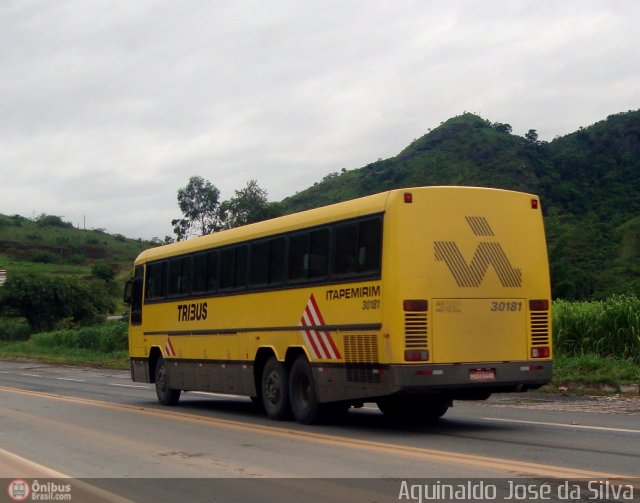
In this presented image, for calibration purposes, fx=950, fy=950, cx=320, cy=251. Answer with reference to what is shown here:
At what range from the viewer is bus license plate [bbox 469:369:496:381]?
1230cm

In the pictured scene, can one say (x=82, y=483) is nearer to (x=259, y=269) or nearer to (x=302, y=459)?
(x=302, y=459)

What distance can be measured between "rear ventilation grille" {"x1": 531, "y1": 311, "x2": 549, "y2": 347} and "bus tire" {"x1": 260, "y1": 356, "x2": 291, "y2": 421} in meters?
3.93

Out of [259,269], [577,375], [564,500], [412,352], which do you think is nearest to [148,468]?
[412,352]

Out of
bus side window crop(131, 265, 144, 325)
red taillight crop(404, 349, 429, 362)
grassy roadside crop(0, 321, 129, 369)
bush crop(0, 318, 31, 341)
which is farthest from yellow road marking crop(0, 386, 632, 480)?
bush crop(0, 318, 31, 341)

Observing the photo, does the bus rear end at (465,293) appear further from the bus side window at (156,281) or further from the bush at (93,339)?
the bush at (93,339)

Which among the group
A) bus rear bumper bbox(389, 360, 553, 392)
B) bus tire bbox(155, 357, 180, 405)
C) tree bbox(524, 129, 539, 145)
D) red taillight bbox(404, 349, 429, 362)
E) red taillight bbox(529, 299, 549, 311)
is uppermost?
tree bbox(524, 129, 539, 145)

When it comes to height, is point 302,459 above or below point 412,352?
below

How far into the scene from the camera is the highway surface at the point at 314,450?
8719 mm

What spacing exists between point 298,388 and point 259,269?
2.29 metres

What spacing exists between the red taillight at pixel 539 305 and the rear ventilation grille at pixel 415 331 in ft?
5.83

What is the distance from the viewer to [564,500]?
756cm

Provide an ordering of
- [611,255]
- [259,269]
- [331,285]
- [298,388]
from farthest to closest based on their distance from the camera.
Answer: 1. [611,255]
2. [259,269]
3. [298,388]
4. [331,285]

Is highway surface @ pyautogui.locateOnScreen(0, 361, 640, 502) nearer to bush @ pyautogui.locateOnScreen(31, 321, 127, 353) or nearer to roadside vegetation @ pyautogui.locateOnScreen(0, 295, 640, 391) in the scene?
roadside vegetation @ pyautogui.locateOnScreen(0, 295, 640, 391)

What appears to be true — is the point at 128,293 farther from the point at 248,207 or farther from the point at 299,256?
the point at 248,207
